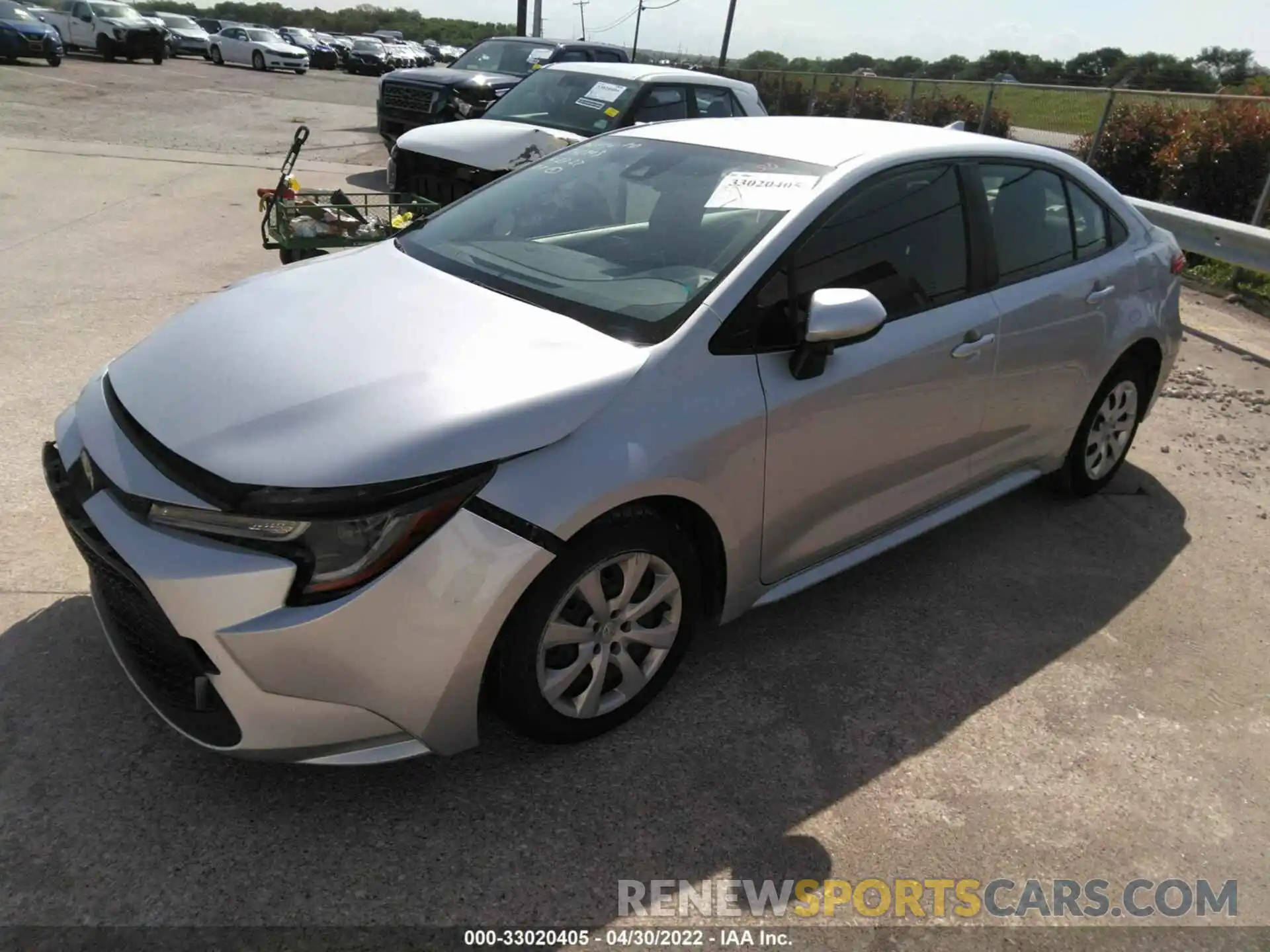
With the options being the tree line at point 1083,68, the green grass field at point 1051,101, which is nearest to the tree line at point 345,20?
the tree line at point 1083,68

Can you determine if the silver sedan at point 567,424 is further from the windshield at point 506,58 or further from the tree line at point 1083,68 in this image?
the tree line at point 1083,68

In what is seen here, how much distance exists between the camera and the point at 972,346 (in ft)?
11.5

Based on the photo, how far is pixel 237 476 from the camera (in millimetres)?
2246

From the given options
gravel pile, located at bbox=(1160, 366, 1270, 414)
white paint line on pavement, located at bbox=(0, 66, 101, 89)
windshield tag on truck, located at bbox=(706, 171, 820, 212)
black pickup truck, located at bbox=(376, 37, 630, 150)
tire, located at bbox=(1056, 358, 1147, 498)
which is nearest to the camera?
windshield tag on truck, located at bbox=(706, 171, 820, 212)

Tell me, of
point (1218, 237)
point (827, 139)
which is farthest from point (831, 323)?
point (1218, 237)

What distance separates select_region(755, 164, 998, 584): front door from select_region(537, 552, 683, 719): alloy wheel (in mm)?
431

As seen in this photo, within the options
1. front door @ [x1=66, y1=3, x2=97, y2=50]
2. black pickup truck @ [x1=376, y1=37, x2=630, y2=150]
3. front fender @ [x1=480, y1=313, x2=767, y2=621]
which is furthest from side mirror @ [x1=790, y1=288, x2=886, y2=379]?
front door @ [x1=66, y1=3, x2=97, y2=50]

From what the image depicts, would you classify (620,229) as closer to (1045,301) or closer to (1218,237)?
(1045,301)

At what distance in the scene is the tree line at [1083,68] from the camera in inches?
1806

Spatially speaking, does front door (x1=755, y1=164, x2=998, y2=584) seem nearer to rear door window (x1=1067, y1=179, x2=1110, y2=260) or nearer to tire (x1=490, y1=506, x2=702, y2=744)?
tire (x1=490, y1=506, x2=702, y2=744)

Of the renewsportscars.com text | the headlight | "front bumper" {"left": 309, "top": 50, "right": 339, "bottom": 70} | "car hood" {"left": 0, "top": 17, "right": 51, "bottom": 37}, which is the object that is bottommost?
the renewsportscars.com text

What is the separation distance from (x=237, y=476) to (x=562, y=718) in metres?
1.09

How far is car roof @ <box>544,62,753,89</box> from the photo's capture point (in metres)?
8.61

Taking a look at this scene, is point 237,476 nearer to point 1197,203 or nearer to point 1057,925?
point 1057,925
